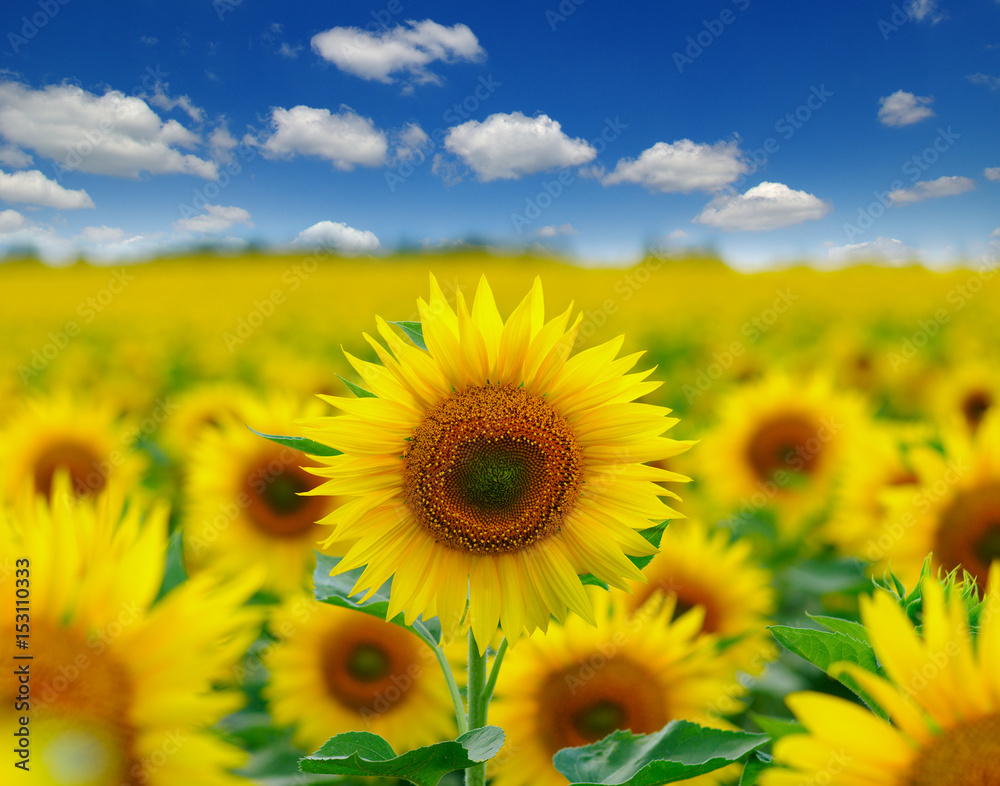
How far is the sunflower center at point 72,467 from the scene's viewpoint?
363cm

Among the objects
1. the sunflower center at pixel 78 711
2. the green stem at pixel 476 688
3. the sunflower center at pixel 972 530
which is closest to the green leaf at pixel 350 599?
the green stem at pixel 476 688

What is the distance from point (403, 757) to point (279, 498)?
280 centimetres

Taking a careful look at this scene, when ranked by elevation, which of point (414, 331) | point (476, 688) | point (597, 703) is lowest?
point (597, 703)

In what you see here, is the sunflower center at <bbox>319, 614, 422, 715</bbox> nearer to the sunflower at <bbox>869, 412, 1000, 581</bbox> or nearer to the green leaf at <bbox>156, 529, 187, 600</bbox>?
the green leaf at <bbox>156, 529, 187, 600</bbox>

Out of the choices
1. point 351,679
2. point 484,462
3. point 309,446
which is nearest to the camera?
point 309,446

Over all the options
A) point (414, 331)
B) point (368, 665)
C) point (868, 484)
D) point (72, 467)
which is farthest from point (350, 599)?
point (72, 467)

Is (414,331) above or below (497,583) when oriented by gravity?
above

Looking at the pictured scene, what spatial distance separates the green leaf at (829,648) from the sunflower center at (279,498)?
2831mm

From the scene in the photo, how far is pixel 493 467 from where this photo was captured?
1410 millimetres

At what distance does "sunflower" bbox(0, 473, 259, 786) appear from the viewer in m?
1.05

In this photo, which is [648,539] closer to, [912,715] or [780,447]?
[912,715]

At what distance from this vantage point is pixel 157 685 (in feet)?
3.72

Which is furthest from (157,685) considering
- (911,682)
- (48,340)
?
(48,340)

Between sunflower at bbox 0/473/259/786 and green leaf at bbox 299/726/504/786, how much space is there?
194 millimetres
